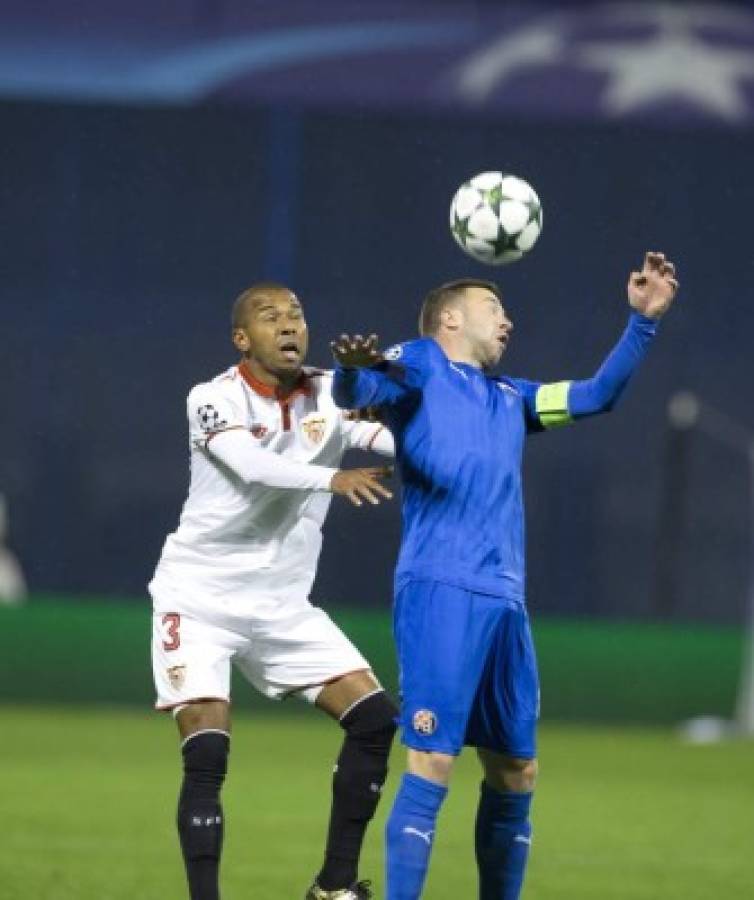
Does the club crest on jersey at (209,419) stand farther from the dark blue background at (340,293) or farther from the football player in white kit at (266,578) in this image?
the dark blue background at (340,293)

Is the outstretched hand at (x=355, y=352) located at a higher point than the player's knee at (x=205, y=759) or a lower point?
higher

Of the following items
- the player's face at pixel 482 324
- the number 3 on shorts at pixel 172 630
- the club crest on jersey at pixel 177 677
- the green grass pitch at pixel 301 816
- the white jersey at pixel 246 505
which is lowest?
the green grass pitch at pixel 301 816

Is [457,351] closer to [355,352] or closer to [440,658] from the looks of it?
[355,352]

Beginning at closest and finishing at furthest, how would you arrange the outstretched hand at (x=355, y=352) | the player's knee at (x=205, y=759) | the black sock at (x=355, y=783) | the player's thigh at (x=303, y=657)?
the outstretched hand at (x=355, y=352), the player's knee at (x=205, y=759), the black sock at (x=355, y=783), the player's thigh at (x=303, y=657)

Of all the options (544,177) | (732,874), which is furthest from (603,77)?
(732,874)

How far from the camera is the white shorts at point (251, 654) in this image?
6.93m

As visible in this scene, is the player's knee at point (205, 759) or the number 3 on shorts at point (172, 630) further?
the number 3 on shorts at point (172, 630)

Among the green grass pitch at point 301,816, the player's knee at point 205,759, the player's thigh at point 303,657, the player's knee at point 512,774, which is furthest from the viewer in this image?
the green grass pitch at point 301,816

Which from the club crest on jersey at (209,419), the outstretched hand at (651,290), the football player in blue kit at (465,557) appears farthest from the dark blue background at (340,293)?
the outstretched hand at (651,290)

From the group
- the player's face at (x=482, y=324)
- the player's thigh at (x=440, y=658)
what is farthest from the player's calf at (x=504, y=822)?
the player's face at (x=482, y=324)

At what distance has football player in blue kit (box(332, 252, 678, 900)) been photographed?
6359mm

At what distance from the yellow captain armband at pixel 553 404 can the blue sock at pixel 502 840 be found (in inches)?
42.6

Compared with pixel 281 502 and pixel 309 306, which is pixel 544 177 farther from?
pixel 281 502

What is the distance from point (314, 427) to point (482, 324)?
0.73 metres
